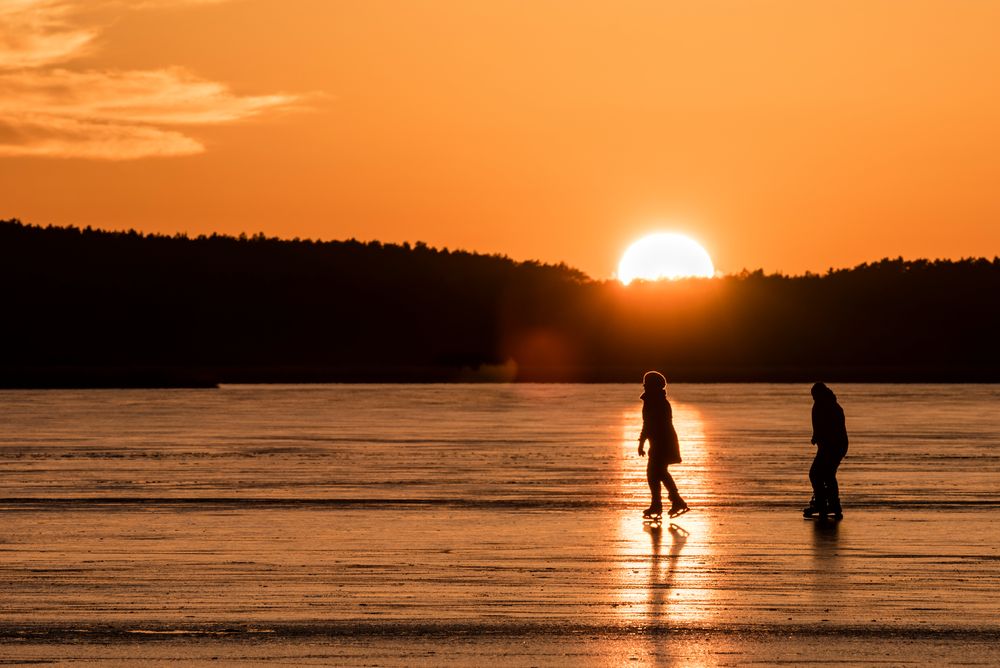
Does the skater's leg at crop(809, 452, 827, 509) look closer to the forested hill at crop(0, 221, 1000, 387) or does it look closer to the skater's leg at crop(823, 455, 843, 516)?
the skater's leg at crop(823, 455, 843, 516)

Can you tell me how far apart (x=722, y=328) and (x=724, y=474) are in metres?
152

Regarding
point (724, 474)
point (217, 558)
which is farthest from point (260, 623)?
point (724, 474)

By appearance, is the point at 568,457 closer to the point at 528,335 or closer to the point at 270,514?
the point at 270,514

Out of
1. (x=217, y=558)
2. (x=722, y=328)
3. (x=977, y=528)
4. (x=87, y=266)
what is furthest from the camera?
(x=87, y=266)

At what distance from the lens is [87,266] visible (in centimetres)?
18800

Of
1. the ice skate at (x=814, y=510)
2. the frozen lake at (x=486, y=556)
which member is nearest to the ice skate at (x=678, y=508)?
the frozen lake at (x=486, y=556)

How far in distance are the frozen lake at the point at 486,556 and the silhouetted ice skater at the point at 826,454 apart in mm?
296

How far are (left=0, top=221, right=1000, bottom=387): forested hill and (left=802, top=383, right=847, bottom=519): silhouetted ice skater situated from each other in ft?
447

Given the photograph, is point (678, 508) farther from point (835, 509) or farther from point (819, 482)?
point (835, 509)

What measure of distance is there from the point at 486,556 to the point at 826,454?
5.31 metres

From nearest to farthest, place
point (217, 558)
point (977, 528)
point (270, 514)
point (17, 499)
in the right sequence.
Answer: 1. point (217, 558)
2. point (977, 528)
3. point (270, 514)
4. point (17, 499)

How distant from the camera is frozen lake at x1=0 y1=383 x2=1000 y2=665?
420 inches

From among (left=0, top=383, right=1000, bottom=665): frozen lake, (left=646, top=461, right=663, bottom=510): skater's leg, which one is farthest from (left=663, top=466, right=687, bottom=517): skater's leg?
(left=0, top=383, right=1000, bottom=665): frozen lake

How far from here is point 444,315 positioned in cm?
18888
